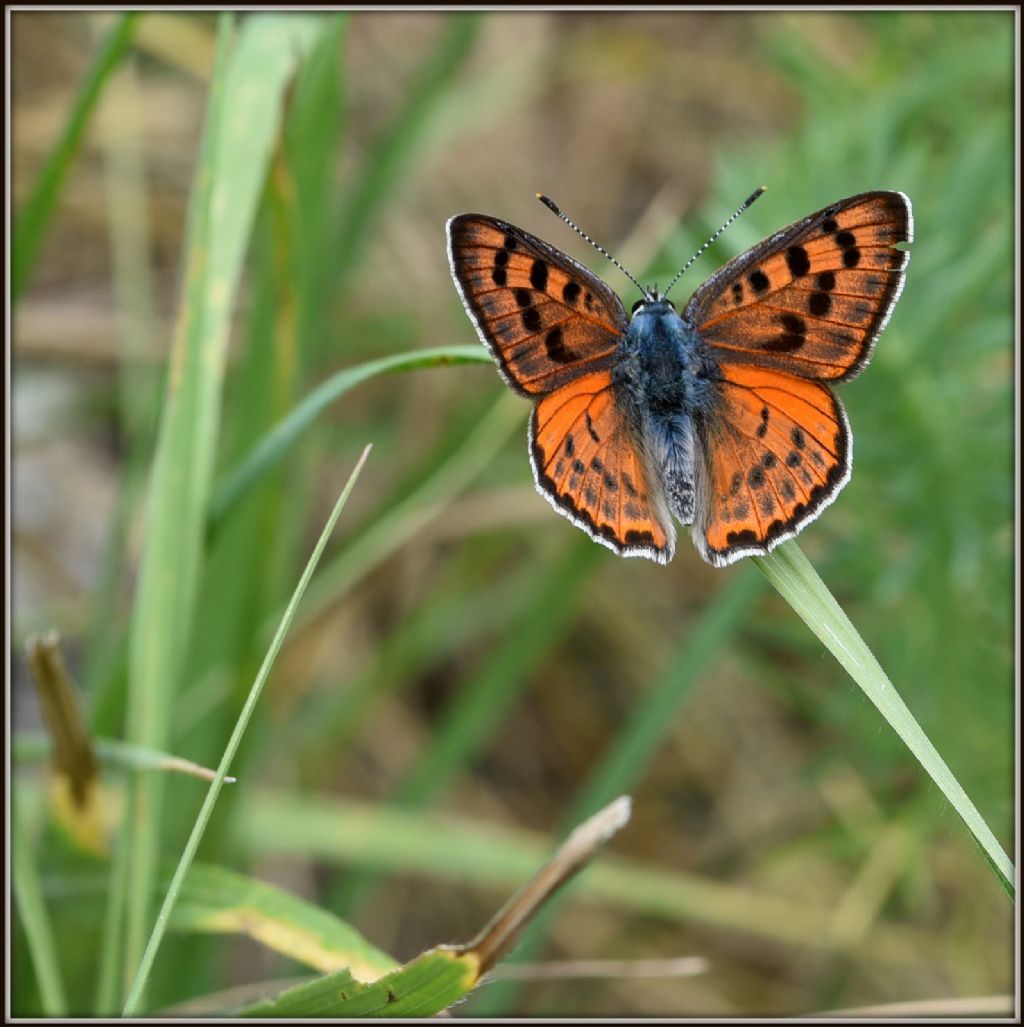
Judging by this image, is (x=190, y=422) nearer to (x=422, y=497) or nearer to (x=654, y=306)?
(x=654, y=306)

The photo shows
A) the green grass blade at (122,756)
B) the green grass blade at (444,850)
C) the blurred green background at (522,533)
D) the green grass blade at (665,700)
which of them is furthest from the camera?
the green grass blade at (444,850)

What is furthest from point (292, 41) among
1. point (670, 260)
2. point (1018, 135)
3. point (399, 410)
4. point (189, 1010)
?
point (399, 410)

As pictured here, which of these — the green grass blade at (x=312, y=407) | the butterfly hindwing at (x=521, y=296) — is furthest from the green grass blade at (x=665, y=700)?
the green grass blade at (x=312, y=407)

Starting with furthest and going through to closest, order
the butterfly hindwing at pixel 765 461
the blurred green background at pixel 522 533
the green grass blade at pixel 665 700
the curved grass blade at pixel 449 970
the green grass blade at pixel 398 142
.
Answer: the green grass blade at pixel 398 142 < the green grass blade at pixel 665 700 < the blurred green background at pixel 522 533 < the butterfly hindwing at pixel 765 461 < the curved grass blade at pixel 449 970

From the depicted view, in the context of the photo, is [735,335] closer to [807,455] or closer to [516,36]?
[807,455]

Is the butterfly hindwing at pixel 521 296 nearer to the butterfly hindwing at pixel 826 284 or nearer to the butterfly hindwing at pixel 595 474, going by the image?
the butterfly hindwing at pixel 595 474

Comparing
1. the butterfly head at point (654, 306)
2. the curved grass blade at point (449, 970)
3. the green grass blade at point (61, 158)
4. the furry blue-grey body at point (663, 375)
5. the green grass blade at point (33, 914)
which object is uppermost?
the green grass blade at point (61, 158)

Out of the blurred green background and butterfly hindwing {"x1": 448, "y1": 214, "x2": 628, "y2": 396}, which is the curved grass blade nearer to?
the blurred green background
